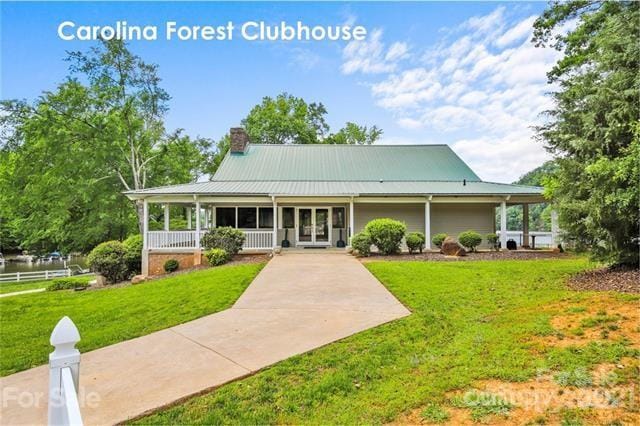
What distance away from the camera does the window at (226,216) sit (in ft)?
56.7

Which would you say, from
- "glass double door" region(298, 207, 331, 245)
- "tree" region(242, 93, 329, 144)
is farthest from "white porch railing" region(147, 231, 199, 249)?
"tree" region(242, 93, 329, 144)

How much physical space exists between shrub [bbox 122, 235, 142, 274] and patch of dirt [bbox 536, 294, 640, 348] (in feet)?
47.9

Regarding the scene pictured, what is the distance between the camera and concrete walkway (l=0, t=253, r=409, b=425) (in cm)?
345

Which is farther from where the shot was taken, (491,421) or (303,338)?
(303,338)

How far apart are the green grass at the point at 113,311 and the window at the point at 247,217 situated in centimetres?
640

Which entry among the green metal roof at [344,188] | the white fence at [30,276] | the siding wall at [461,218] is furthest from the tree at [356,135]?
the white fence at [30,276]

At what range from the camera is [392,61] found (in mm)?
16047

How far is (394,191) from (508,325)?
36.4 ft

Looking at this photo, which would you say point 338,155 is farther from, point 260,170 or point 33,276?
point 33,276

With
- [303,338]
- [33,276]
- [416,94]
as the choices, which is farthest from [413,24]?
[33,276]

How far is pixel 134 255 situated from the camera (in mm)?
14219

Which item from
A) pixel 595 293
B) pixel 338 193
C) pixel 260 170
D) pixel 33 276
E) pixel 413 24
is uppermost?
pixel 413 24

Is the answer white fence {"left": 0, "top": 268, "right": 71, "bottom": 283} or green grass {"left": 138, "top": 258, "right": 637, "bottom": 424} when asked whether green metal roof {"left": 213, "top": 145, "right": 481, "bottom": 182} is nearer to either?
green grass {"left": 138, "top": 258, "right": 637, "bottom": 424}

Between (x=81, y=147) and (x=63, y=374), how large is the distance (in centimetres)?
2567
